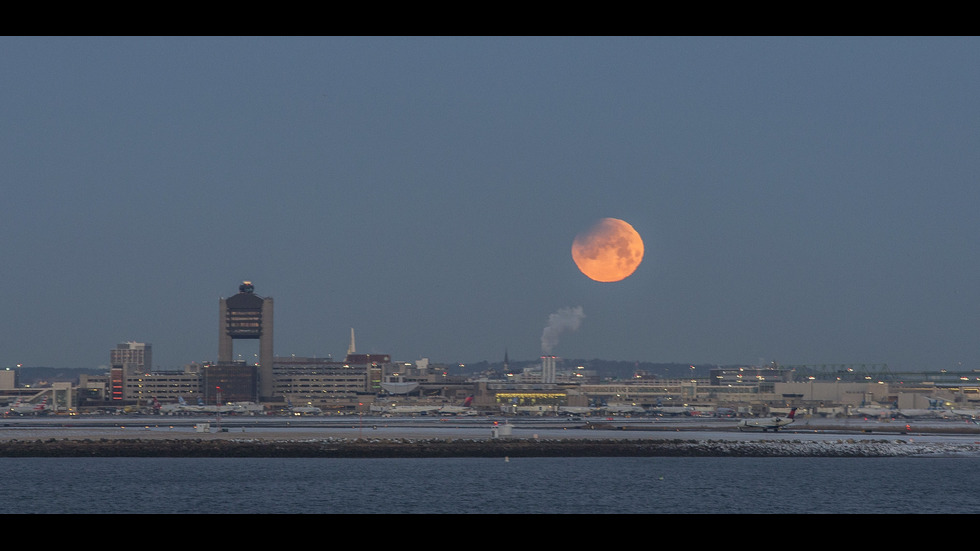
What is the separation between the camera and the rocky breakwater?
89.5m

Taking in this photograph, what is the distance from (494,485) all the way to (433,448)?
23.7 metres

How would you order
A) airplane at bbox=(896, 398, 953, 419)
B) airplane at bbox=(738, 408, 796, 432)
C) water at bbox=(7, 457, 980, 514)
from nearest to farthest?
water at bbox=(7, 457, 980, 514) → airplane at bbox=(738, 408, 796, 432) → airplane at bbox=(896, 398, 953, 419)

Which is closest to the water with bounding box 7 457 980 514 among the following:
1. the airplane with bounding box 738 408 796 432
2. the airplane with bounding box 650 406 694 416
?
the airplane with bounding box 738 408 796 432

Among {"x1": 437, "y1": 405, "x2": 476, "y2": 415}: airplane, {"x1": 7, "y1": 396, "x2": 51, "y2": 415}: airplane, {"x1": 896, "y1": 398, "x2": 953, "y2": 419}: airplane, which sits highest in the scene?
{"x1": 7, "y1": 396, "x2": 51, "y2": 415}: airplane

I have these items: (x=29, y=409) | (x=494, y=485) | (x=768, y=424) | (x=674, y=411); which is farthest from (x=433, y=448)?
(x=29, y=409)

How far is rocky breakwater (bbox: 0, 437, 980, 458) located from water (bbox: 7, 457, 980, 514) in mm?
2473

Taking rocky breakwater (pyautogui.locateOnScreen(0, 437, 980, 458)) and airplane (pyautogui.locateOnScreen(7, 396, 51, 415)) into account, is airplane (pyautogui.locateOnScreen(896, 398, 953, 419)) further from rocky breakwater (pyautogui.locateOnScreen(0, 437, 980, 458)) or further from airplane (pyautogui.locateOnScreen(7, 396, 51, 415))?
airplane (pyautogui.locateOnScreen(7, 396, 51, 415))

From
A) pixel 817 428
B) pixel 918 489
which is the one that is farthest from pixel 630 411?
pixel 918 489

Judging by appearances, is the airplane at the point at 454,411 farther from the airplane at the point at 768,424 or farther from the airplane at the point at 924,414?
the airplane at the point at 924,414

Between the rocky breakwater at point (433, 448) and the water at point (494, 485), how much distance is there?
2.47 metres

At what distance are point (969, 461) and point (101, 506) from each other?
73.0m

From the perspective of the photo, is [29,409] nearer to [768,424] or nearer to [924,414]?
[768,424]

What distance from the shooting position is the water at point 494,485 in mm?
57781
